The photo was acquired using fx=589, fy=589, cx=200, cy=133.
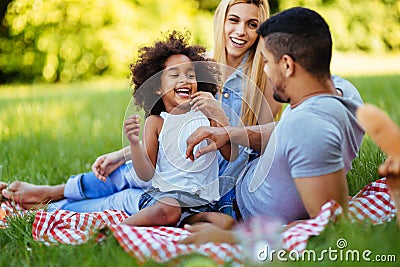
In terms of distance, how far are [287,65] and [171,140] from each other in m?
0.59

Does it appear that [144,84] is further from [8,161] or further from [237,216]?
[8,161]

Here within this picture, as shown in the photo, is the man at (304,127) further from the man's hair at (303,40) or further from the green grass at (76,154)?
the green grass at (76,154)

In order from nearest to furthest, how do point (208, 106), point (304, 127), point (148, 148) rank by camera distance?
1. point (304, 127)
2. point (208, 106)
3. point (148, 148)

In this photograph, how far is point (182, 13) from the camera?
38.6ft

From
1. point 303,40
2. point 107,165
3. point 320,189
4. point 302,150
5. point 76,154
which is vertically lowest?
point 76,154

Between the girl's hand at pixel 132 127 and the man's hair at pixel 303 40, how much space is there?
2.02ft

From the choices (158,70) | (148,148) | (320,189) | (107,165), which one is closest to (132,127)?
(148,148)

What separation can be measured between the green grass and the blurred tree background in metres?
4.19

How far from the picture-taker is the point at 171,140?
2309 millimetres

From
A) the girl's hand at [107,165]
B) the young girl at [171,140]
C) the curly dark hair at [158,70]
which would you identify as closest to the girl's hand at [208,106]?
the young girl at [171,140]

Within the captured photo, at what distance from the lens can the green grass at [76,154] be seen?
71.2 inches

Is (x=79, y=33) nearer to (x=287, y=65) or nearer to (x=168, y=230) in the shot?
(x=168, y=230)

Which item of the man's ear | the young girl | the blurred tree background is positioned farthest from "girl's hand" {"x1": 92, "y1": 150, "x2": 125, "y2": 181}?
the blurred tree background

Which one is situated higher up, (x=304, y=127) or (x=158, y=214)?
(x=304, y=127)
